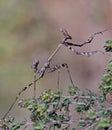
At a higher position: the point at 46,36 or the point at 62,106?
the point at 46,36

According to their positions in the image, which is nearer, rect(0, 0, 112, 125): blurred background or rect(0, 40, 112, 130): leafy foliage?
rect(0, 40, 112, 130): leafy foliage

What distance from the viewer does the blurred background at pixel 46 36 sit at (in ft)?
6.32

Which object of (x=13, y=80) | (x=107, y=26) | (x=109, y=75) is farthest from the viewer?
(x=107, y=26)

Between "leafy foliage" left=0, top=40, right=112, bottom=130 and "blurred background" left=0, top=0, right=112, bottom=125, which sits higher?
"blurred background" left=0, top=0, right=112, bottom=125

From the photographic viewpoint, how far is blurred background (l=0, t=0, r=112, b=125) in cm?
193

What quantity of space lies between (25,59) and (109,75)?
55.6 inches

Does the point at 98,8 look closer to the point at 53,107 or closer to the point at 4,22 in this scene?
the point at 4,22

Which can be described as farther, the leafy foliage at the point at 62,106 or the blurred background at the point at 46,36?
the blurred background at the point at 46,36

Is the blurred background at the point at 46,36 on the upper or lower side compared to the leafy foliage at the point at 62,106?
upper

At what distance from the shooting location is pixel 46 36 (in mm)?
2070

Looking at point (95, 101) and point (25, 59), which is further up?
point (25, 59)

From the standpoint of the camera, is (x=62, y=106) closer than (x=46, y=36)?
Yes

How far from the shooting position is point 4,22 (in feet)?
6.84

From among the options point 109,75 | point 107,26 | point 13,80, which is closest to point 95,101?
point 109,75
